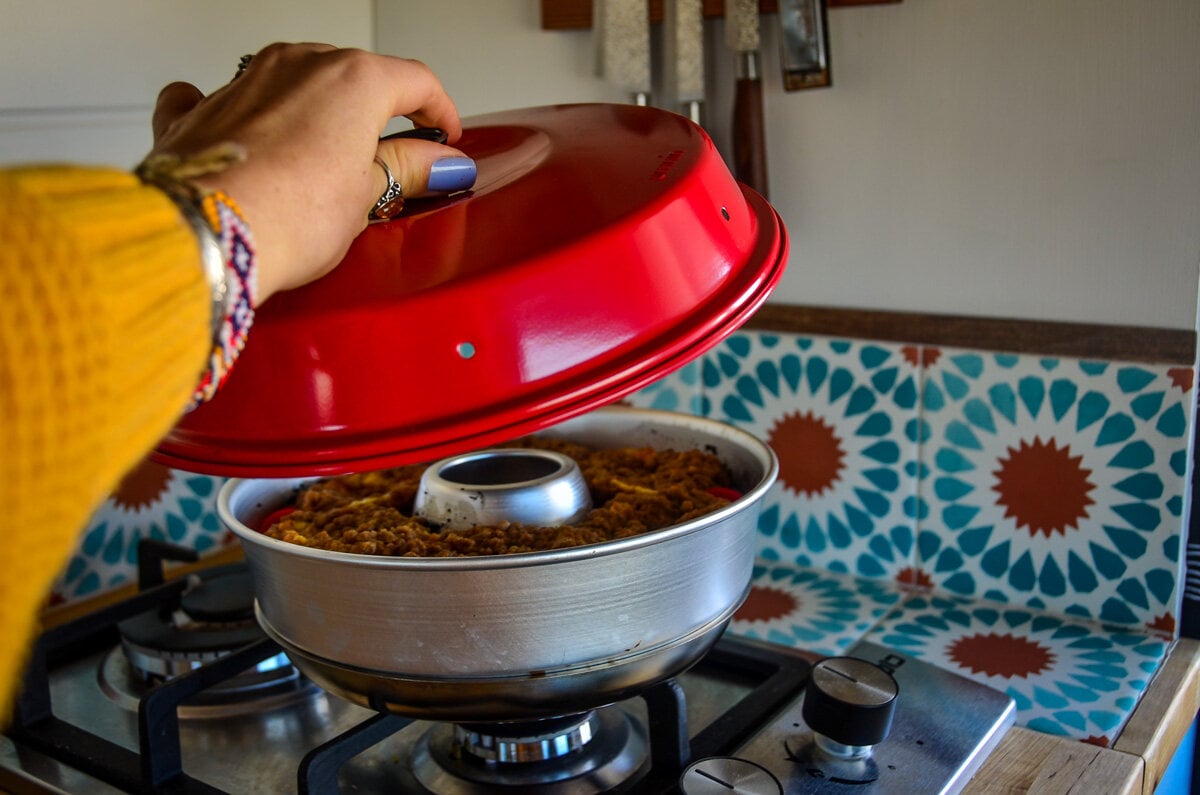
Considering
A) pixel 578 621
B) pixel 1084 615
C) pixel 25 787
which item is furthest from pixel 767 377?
pixel 25 787

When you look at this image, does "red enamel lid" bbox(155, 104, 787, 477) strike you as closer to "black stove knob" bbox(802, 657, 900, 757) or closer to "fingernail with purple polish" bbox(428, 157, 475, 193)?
"fingernail with purple polish" bbox(428, 157, 475, 193)

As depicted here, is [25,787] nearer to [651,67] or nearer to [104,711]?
[104,711]

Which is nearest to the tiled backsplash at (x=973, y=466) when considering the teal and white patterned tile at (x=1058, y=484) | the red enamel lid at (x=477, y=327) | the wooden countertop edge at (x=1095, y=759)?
the teal and white patterned tile at (x=1058, y=484)

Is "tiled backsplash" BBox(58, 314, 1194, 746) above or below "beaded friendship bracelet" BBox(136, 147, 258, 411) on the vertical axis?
below

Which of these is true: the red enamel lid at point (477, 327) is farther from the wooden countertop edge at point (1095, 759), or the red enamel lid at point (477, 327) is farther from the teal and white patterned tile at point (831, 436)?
→ the teal and white patterned tile at point (831, 436)

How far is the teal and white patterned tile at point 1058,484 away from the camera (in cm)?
100

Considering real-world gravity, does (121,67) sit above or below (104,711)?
above

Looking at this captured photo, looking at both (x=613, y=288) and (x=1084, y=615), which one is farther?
(x=1084, y=615)

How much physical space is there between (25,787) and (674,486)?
1.61 feet

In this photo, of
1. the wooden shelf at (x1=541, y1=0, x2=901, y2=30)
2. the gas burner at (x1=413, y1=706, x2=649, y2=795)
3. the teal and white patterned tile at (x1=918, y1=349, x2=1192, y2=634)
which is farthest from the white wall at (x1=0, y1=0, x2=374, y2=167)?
the teal and white patterned tile at (x1=918, y1=349, x2=1192, y2=634)

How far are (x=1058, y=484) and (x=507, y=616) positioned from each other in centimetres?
66

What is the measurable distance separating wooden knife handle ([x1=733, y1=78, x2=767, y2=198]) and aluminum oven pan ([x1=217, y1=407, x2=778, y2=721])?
0.51 metres

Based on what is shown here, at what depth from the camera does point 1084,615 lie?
1.06 meters

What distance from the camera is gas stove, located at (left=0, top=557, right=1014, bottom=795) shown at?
2.33 ft
